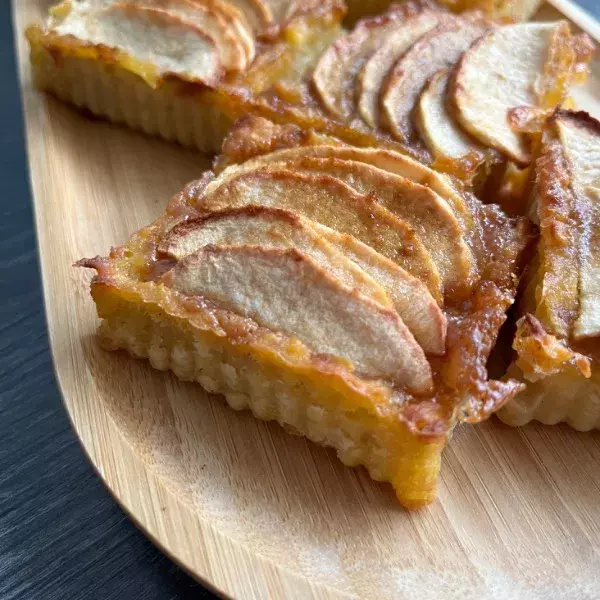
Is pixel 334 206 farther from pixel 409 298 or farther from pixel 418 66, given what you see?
pixel 418 66

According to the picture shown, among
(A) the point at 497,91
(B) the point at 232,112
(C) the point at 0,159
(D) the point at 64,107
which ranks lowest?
(C) the point at 0,159

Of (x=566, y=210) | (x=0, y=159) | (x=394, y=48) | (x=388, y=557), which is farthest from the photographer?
(x=0, y=159)

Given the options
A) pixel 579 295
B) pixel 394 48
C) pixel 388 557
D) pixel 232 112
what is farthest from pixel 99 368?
pixel 394 48

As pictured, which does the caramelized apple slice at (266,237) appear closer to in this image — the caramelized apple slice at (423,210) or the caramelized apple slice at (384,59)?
the caramelized apple slice at (423,210)

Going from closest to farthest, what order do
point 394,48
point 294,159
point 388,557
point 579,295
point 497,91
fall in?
point 388,557 < point 579,295 < point 294,159 < point 497,91 < point 394,48

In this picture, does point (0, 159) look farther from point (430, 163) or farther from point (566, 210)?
point (566, 210)

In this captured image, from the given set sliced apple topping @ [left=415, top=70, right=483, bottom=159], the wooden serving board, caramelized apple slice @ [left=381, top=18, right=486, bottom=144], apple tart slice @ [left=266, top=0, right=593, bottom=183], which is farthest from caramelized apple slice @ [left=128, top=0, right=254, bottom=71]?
the wooden serving board

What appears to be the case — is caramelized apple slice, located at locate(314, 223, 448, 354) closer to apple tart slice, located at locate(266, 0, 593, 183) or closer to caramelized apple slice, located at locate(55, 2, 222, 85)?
apple tart slice, located at locate(266, 0, 593, 183)
